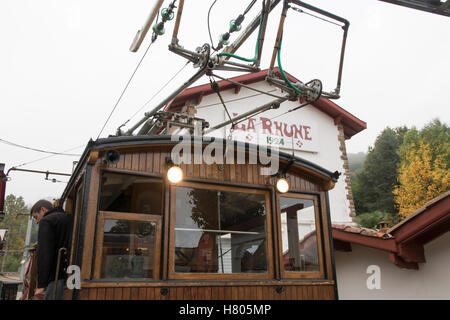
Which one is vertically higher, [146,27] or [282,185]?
[146,27]

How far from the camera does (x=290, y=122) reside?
14602 millimetres

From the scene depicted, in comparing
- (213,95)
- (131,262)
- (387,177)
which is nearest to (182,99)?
(213,95)

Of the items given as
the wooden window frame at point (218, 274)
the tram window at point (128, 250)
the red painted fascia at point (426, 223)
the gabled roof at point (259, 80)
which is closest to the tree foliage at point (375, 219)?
the gabled roof at point (259, 80)

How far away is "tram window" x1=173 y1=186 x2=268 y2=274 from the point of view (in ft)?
14.4

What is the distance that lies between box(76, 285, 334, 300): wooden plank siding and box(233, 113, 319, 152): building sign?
28.7ft

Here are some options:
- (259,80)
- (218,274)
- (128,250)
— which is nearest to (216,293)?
(218,274)

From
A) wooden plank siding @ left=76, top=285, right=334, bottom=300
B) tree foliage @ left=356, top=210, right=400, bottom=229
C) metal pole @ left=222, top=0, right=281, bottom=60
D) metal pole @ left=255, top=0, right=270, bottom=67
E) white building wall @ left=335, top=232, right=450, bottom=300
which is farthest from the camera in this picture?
tree foliage @ left=356, top=210, right=400, bottom=229

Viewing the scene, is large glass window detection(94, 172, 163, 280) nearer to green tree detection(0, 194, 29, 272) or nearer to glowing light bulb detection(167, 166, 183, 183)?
glowing light bulb detection(167, 166, 183, 183)

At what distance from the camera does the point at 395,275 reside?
22.1 feet

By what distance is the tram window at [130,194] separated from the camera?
4145mm

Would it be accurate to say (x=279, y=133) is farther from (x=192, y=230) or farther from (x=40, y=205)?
(x=40, y=205)

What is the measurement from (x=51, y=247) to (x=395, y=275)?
5741 millimetres

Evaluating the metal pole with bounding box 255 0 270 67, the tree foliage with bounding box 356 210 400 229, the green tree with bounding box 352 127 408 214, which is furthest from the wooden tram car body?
the green tree with bounding box 352 127 408 214
